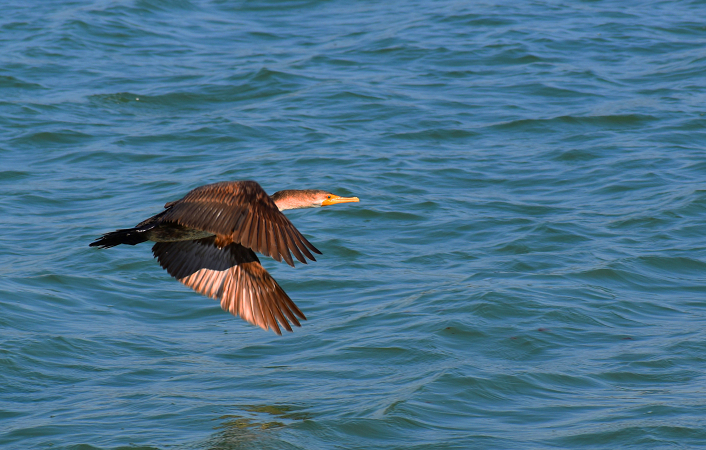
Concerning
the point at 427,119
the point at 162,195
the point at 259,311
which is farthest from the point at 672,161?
the point at 259,311

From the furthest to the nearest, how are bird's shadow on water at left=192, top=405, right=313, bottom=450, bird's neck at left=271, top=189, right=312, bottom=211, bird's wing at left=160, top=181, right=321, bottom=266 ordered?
1. bird's neck at left=271, top=189, right=312, bottom=211
2. bird's shadow on water at left=192, top=405, right=313, bottom=450
3. bird's wing at left=160, top=181, right=321, bottom=266

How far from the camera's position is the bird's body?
17.8 ft

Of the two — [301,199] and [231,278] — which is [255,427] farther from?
[301,199]

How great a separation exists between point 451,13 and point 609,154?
627 centimetres

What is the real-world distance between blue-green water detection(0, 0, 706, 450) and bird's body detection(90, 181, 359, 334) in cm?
65

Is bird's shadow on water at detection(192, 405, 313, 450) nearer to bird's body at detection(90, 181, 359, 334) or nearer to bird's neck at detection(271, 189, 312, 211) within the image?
bird's body at detection(90, 181, 359, 334)

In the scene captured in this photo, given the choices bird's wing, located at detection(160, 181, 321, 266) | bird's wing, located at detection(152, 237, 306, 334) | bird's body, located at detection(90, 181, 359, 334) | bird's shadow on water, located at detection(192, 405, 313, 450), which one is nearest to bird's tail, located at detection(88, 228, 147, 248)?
bird's body, located at detection(90, 181, 359, 334)

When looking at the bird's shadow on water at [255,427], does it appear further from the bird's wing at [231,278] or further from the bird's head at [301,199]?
the bird's head at [301,199]

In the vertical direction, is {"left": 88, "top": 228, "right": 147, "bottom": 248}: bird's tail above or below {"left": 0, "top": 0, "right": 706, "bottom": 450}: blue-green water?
above

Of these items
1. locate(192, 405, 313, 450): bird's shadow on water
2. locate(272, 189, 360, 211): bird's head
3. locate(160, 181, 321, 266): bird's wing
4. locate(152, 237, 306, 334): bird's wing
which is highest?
locate(160, 181, 321, 266): bird's wing

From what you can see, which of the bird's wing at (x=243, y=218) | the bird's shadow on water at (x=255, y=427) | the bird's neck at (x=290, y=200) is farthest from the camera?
the bird's neck at (x=290, y=200)

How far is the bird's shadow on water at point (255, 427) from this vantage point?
608 cm

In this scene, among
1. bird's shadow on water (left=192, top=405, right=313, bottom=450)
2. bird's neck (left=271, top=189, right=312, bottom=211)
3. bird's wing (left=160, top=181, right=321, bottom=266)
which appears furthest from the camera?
bird's neck (left=271, top=189, right=312, bottom=211)

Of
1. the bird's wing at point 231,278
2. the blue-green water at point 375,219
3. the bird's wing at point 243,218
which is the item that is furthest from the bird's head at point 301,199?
the blue-green water at point 375,219
